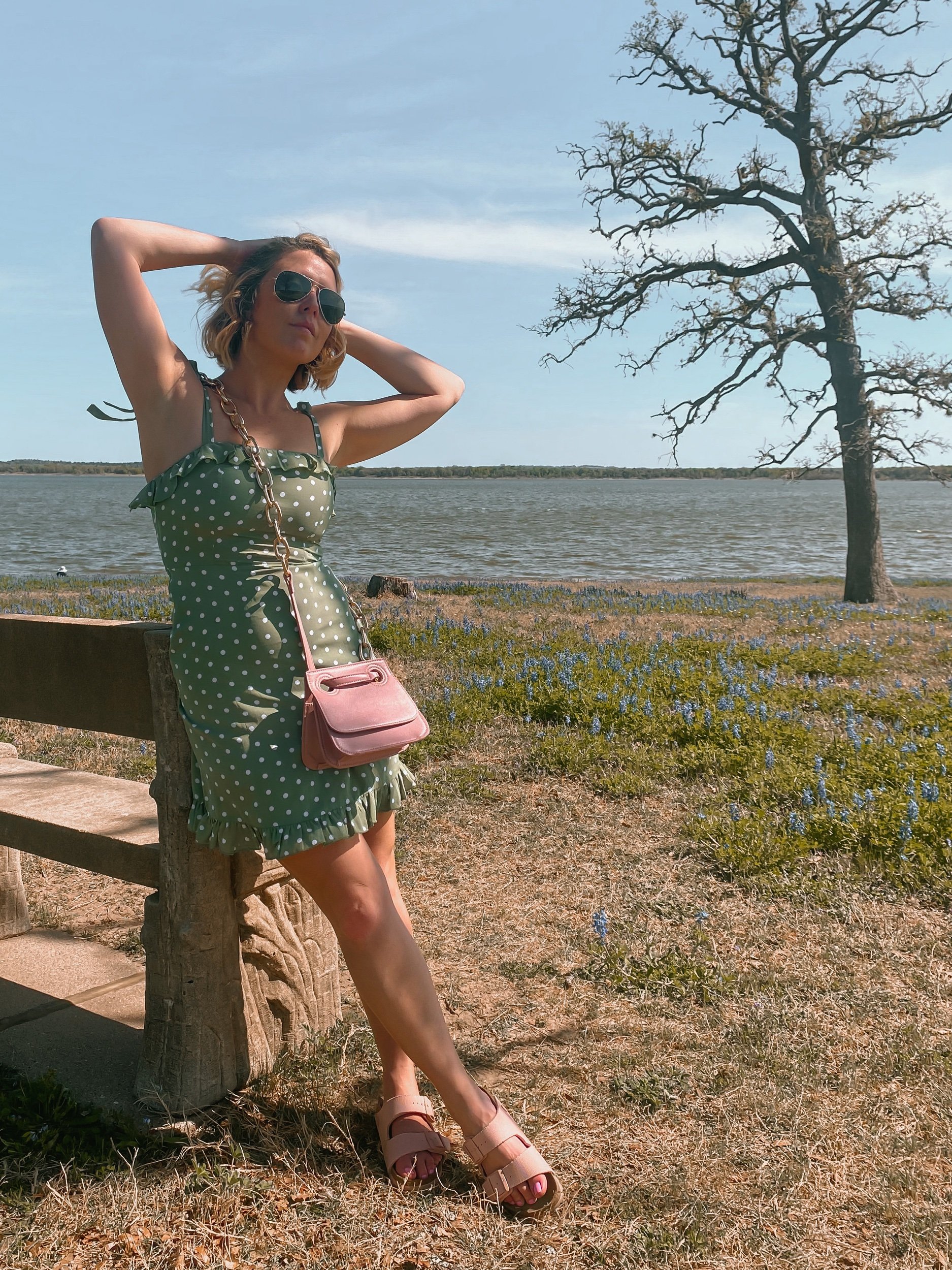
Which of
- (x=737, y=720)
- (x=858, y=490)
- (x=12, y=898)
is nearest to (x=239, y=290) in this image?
(x=12, y=898)

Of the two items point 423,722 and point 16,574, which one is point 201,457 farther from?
point 16,574

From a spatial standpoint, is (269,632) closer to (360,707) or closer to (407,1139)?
(360,707)

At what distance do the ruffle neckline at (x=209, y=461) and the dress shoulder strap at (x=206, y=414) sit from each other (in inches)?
0.9

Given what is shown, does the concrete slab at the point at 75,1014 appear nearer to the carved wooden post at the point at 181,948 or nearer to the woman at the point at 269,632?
the carved wooden post at the point at 181,948

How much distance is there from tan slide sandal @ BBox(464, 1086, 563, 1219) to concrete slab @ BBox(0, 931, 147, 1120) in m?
0.99

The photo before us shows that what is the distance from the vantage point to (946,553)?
128ft

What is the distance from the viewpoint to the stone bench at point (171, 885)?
9.11 feet

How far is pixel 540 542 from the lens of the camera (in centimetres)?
4403

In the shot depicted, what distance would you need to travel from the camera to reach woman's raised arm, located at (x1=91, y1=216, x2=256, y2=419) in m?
2.43

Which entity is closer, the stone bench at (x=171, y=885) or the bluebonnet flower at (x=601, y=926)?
the stone bench at (x=171, y=885)

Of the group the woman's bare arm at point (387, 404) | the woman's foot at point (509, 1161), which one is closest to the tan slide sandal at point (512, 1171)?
the woman's foot at point (509, 1161)

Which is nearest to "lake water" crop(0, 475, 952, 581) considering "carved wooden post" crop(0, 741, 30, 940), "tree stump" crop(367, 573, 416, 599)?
"tree stump" crop(367, 573, 416, 599)

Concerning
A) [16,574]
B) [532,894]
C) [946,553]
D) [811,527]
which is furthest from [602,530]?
[532,894]

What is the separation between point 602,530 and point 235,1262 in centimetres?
5319
